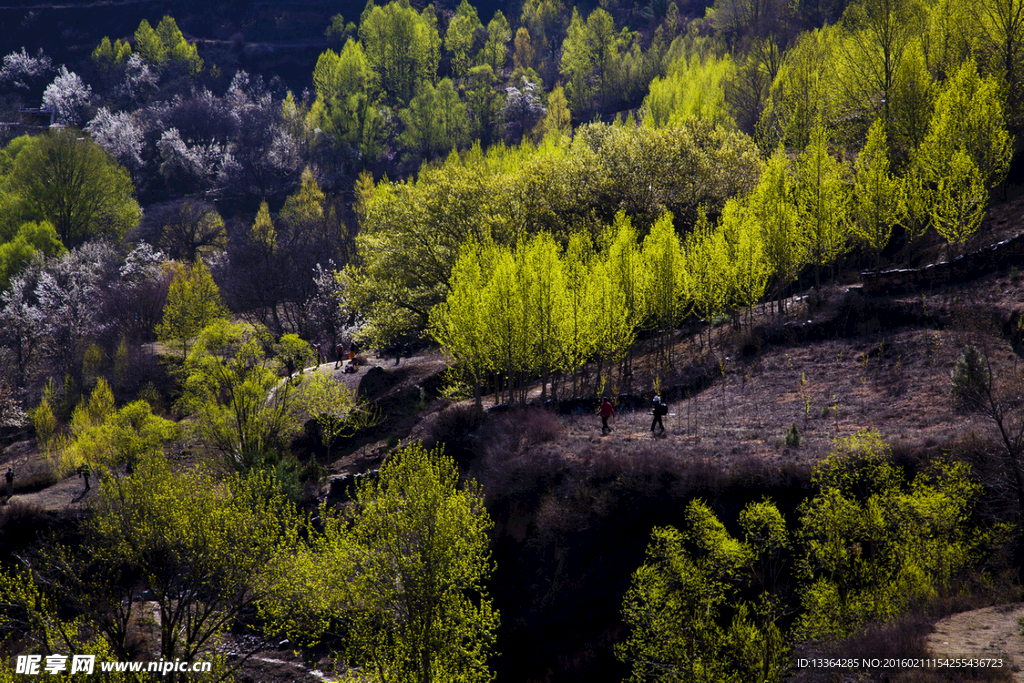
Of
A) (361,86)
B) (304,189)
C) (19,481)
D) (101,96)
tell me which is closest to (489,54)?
(361,86)

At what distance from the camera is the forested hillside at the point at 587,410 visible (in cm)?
2098

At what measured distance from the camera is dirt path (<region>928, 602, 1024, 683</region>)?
15625 millimetres

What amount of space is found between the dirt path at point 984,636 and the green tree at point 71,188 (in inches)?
3202

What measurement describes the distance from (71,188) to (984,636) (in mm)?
85597

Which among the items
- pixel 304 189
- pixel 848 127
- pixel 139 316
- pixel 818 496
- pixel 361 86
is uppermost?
pixel 361 86

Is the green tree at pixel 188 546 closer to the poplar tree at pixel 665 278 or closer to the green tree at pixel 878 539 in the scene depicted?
the green tree at pixel 878 539

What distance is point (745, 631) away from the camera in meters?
20.1

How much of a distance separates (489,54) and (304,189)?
4504 cm

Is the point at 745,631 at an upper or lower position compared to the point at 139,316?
lower

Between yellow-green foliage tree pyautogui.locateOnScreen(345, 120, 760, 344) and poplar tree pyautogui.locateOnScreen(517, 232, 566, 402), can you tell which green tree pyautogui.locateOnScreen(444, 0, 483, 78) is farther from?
poplar tree pyautogui.locateOnScreen(517, 232, 566, 402)

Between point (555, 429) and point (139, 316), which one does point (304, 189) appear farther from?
point (555, 429)

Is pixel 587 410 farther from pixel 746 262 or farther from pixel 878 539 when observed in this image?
pixel 878 539

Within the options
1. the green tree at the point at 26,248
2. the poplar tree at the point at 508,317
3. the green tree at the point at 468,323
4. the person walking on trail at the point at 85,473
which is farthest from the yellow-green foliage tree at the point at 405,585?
the green tree at the point at 26,248

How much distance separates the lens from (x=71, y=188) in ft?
240
